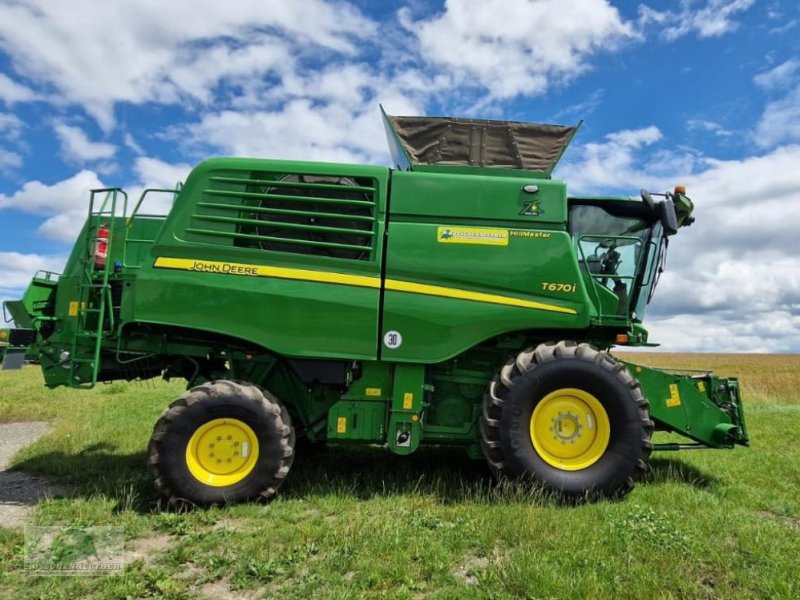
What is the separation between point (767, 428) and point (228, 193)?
991 cm

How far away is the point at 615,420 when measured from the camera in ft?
18.1

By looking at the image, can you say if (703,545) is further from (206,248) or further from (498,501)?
(206,248)

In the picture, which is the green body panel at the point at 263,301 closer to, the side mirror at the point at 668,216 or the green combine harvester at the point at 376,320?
the green combine harvester at the point at 376,320

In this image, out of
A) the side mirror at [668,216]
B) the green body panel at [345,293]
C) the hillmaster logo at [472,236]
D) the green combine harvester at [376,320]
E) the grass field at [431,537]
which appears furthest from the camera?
the side mirror at [668,216]

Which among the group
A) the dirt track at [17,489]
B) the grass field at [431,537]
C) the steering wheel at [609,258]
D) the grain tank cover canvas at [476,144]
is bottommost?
the dirt track at [17,489]

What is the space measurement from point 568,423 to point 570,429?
6 cm

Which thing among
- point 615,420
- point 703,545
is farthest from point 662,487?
point 703,545

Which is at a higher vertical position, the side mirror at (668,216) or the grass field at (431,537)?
the side mirror at (668,216)

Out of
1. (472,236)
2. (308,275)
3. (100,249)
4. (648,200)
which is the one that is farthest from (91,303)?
(648,200)

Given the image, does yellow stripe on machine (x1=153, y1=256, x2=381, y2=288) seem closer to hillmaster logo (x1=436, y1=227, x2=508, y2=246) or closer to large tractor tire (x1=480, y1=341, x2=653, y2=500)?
hillmaster logo (x1=436, y1=227, x2=508, y2=246)

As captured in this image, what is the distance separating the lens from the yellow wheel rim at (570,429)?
5.57 m

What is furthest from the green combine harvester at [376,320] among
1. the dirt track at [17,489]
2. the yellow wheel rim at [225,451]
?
the dirt track at [17,489]

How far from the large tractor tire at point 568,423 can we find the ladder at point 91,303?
3937 mm

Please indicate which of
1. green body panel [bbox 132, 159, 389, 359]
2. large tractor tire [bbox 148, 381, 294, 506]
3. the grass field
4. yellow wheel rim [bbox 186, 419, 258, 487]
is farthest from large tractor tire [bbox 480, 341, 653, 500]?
yellow wheel rim [bbox 186, 419, 258, 487]
